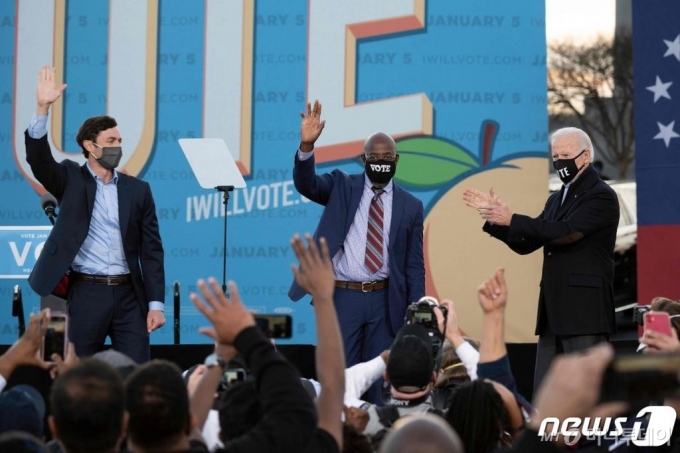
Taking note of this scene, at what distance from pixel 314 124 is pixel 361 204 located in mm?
641

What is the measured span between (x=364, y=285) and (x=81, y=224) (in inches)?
65.5

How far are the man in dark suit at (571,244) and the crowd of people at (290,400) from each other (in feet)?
7.71

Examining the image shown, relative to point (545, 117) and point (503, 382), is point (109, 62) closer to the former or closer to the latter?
point (545, 117)

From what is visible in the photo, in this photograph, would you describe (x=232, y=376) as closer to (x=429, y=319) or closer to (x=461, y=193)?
(x=429, y=319)

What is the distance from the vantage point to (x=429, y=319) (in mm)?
4125

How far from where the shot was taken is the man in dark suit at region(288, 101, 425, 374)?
6.25m

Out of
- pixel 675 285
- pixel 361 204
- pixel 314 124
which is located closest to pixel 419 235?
pixel 361 204

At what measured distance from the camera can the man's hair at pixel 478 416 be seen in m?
2.96

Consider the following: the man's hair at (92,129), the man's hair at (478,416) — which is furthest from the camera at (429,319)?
the man's hair at (92,129)

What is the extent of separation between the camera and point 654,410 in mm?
3318

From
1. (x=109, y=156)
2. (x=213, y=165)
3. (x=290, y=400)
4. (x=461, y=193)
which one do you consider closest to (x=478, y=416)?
(x=290, y=400)

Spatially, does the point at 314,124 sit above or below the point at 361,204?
above

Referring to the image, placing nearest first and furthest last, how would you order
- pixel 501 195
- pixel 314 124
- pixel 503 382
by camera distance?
pixel 503 382 → pixel 314 124 → pixel 501 195

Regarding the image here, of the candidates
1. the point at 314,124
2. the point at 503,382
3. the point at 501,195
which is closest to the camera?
the point at 503,382
